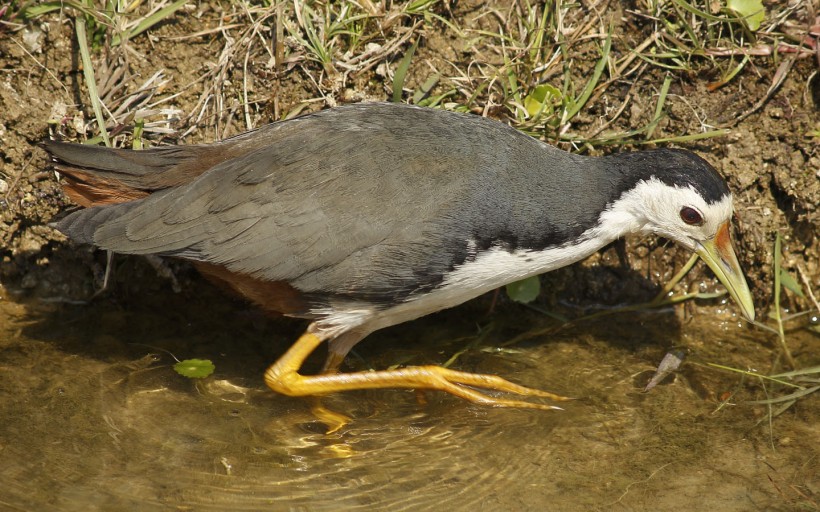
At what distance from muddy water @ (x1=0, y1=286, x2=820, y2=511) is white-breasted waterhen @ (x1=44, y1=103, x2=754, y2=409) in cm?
41

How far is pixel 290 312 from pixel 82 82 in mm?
1874

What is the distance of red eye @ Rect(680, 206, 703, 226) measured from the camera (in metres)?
4.45

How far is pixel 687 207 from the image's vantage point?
4441mm

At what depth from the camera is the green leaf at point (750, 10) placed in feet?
17.2

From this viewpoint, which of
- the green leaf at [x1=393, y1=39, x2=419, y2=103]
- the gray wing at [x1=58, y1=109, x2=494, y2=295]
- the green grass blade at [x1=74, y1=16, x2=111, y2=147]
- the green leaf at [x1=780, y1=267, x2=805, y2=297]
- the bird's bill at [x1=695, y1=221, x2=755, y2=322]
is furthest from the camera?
the green leaf at [x1=780, y1=267, x2=805, y2=297]

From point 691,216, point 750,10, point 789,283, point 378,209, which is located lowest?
point 789,283

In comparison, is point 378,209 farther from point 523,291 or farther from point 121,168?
point 523,291

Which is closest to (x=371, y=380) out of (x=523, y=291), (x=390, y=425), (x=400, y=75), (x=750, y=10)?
(x=390, y=425)

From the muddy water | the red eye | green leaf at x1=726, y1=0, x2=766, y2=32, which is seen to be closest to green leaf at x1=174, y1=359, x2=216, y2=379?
the muddy water

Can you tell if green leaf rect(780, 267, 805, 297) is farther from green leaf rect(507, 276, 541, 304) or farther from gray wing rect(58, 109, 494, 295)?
gray wing rect(58, 109, 494, 295)

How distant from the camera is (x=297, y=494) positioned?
4.05m

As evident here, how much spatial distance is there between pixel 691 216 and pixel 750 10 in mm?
1544

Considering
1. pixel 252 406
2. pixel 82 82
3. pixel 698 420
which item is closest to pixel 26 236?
pixel 82 82

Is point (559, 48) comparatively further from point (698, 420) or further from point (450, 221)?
point (698, 420)
